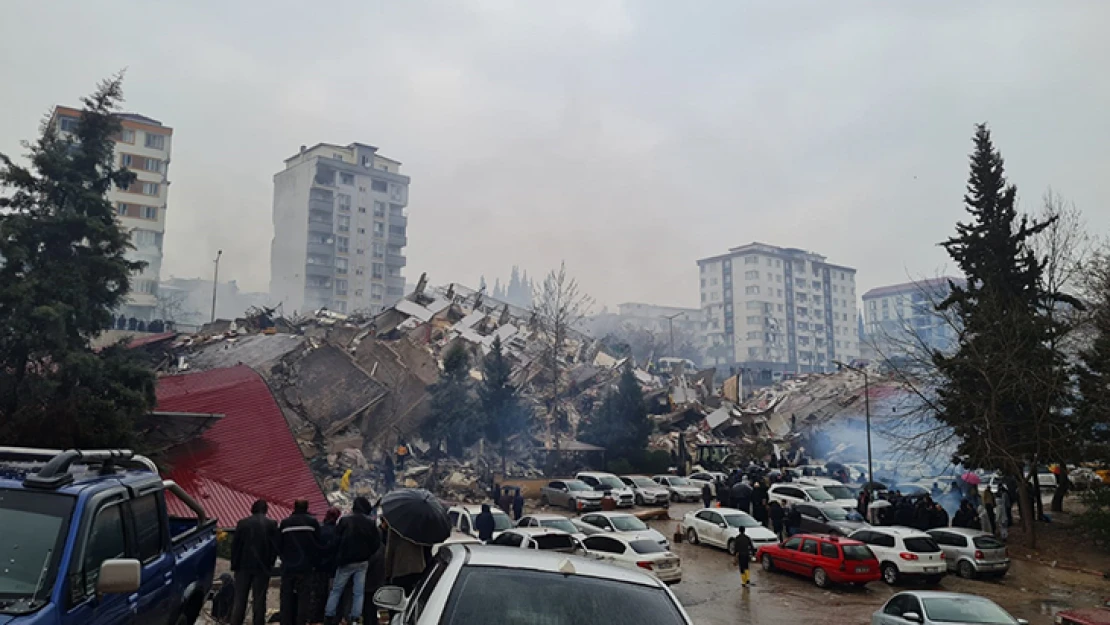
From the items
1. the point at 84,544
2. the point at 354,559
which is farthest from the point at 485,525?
the point at 84,544

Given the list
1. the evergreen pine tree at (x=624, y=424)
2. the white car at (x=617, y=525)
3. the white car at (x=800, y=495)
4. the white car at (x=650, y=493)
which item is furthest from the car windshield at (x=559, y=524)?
the evergreen pine tree at (x=624, y=424)

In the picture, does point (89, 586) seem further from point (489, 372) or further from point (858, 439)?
point (858, 439)

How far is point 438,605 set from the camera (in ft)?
11.7

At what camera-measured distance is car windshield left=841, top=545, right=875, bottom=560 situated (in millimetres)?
16328

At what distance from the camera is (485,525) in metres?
16.5

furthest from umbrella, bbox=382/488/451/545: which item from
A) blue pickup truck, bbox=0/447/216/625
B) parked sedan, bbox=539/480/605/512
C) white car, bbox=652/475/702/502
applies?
white car, bbox=652/475/702/502

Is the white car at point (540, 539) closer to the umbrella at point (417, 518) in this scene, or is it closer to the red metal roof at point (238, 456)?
the red metal roof at point (238, 456)

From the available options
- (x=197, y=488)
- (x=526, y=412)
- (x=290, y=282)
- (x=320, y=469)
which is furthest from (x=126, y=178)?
(x=290, y=282)

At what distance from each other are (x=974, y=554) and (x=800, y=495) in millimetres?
7794

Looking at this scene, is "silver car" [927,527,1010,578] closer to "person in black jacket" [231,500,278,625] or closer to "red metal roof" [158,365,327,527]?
"red metal roof" [158,365,327,527]

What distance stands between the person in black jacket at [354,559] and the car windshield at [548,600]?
435 centimetres

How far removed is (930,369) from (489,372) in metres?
21.2

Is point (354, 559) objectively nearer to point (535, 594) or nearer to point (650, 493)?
point (535, 594)

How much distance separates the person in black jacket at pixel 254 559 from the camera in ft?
25.8
